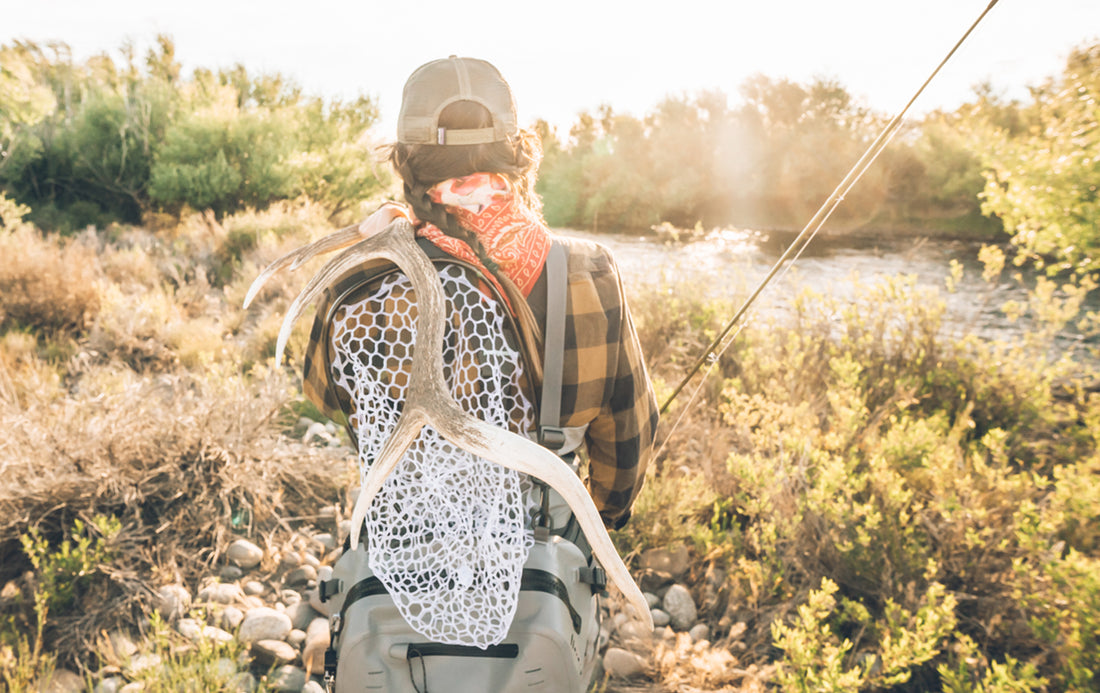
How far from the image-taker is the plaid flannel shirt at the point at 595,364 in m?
1.26

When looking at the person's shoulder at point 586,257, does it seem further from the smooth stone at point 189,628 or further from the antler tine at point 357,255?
the smooth stone at point 189,628

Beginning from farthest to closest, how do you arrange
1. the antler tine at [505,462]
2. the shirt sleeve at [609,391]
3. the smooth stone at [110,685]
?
the smooth stone at [110,685] → the shirt sleeve at [609,391] → the antler tine at [505,462]

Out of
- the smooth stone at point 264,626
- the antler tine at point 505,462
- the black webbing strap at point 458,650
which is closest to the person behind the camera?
the antler tine at point 505,462

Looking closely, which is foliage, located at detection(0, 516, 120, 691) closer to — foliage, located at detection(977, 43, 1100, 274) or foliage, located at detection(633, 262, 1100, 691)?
foliage, located at detection(633, 262, 1100, 691)

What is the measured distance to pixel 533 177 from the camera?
1410 mm

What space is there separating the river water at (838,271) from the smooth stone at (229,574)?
2267 millimetres

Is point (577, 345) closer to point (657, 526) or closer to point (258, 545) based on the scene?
point (657, 526)

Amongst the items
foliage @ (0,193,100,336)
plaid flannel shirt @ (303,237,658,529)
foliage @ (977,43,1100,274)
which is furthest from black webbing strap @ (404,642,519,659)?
foliage @ (0,193,100,336)

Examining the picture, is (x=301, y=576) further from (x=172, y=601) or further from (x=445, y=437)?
(x=445, y=437)

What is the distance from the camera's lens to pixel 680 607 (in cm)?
240

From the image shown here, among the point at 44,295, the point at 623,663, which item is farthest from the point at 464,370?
the point at 44,295

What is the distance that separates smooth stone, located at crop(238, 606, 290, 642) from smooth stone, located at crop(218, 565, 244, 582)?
0.30m

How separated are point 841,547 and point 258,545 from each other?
2.46m

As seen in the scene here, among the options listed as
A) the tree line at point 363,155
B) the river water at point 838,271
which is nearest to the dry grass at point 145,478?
the river water at point 838,271
